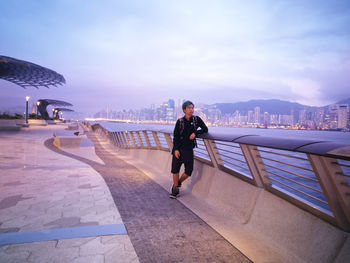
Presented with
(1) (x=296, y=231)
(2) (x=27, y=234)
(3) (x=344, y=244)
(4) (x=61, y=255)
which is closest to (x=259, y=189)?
(1) (x=296, y=231)

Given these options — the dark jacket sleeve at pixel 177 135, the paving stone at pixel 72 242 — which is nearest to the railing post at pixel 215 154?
the dark jacket sleeve at pixel 177 135

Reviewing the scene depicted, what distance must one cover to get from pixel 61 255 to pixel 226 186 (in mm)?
2850

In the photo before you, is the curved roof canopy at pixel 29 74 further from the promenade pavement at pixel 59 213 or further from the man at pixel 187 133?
the man at pixel 187 133

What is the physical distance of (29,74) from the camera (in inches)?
1278

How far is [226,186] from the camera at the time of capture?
4.42 metres

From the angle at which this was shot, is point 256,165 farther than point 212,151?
No

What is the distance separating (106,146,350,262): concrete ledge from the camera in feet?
8.07

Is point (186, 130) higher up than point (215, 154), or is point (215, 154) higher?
point (186, 130)

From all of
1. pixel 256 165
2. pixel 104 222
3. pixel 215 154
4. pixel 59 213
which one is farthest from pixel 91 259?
pixel 215 154

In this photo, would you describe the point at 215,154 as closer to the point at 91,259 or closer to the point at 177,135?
the point at 177,135

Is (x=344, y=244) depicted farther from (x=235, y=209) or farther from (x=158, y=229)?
(x=158, y=229)

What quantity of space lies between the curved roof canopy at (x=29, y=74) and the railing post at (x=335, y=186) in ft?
94.7

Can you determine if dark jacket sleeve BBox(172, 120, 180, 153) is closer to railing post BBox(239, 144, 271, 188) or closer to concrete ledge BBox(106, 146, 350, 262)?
concrete ledge BBox(106, 146, 350, 262)

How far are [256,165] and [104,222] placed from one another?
2.48m
